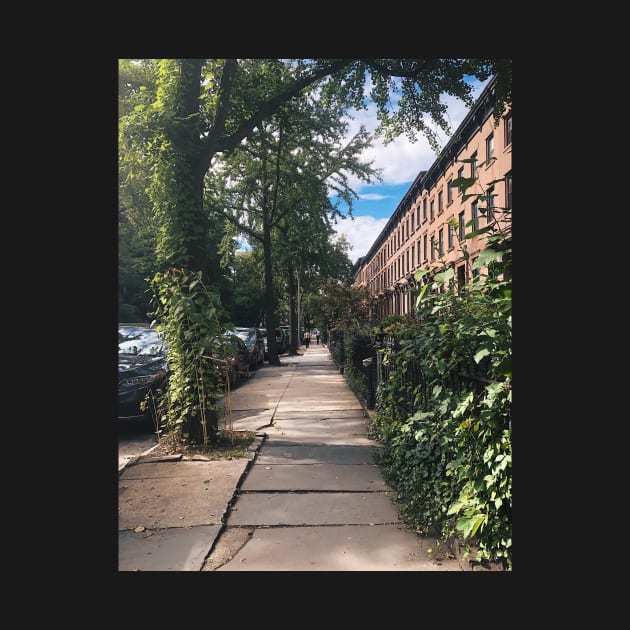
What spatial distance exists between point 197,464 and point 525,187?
15.4 ft

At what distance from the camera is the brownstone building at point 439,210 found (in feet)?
39.4

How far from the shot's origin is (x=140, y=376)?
7676mm

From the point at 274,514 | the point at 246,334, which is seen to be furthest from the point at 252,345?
the point at 274,514

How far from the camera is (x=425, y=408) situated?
444cm

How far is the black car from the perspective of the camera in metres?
→ 7.43

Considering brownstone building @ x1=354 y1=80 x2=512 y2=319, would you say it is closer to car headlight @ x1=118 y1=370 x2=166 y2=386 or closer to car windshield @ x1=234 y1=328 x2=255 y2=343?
car headlight @ x1=118 y1=370 x2=166 y2=386

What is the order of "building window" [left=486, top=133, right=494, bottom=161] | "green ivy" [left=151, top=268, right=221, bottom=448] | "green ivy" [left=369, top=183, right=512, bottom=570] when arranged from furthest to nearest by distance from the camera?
1. "building window" [left=486, top=133, right=494, bottom=161]
2. "green ivy" [left=151, top=268, right=221, bottom=448]
3. "green ivy" [left=369, top=183, right=512, bottom=570]

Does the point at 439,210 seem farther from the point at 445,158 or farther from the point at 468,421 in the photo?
the point at 468,421

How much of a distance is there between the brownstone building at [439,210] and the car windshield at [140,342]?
4.35m

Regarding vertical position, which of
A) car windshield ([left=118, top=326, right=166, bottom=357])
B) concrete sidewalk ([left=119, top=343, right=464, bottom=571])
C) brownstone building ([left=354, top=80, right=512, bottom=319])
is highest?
brownstone building ([left=354, top=80, right=512, bottom=319])

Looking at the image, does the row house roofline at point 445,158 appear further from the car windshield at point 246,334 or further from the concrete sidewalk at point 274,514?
the car windshield at point 246,334

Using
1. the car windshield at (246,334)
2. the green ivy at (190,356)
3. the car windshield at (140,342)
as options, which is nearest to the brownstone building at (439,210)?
the green ivy at (190,356)

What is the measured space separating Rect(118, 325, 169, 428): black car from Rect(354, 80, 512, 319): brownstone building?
413 cm

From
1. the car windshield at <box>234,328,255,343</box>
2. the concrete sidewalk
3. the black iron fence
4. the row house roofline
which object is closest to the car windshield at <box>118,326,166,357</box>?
the concrete sidewalk
